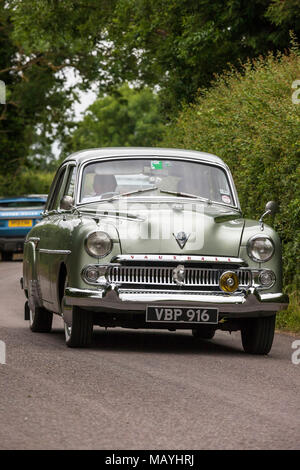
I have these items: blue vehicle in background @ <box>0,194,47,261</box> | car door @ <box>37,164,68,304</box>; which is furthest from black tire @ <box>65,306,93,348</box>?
blue vehicle in background @ <box>0,194,47,261</box>

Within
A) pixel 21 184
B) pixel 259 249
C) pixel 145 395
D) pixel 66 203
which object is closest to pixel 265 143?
pixel 66 203

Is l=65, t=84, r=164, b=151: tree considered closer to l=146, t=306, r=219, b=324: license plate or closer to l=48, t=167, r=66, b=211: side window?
l=48, t=167, r=66, b=211: side window

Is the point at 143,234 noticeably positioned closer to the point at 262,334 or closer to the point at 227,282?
the point at 227,282

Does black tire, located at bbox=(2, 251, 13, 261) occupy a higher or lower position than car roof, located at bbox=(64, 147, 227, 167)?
lower

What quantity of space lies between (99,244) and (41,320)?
2.37m

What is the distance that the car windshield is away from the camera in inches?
428

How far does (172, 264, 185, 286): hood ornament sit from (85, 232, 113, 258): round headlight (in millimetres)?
584

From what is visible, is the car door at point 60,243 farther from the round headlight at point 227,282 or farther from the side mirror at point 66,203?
the round headlight at point 227,282

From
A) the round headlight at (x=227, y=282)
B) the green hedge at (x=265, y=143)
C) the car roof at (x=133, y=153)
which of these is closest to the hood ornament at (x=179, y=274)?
the round headlight at (x=227, y=282)

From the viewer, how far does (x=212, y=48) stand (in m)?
27.0

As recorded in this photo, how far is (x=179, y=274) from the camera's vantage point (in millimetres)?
9625

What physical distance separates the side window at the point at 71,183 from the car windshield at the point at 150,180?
0.18m

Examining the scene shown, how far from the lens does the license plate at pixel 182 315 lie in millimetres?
9523
